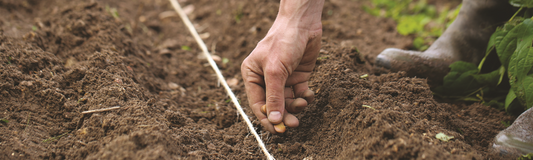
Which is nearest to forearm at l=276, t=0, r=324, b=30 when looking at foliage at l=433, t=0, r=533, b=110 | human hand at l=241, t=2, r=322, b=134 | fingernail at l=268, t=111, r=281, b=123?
human hand at l=241, t=2, r=322, b=134

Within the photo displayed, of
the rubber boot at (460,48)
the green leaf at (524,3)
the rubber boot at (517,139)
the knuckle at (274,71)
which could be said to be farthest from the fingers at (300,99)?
the green leaf at (524,3)

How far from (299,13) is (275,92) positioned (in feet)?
1.58

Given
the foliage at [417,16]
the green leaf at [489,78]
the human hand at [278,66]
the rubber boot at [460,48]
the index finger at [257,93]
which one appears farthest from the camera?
the foliage at [417,16]

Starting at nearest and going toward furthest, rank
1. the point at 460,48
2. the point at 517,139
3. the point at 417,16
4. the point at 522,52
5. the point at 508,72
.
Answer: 1. the point at 517,139
2. the point at 522,52
3. the point at 508,72
4. the point at 460,48
5. the point at 417,16

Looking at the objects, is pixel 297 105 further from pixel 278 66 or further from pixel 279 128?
pixel 278 66

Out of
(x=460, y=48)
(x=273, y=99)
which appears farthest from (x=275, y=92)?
(x=460, y=48)

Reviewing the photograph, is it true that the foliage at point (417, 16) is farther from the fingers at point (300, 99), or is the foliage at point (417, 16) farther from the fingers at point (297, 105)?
the fingers at point (297, 105)

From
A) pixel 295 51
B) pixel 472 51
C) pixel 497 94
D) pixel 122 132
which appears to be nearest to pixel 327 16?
pixel 472 51

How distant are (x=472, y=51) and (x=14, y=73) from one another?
321 centimetres

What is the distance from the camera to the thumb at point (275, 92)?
1.62 m

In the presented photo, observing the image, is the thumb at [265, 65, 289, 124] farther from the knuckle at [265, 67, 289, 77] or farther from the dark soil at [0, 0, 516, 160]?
the dark soil at [0, 0, 516, 160]

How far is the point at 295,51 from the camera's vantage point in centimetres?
169

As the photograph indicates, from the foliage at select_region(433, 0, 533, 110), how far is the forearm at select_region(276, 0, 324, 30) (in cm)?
114

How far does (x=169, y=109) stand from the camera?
2.10m
